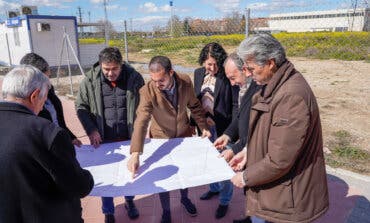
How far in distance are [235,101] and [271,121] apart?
1.37 m

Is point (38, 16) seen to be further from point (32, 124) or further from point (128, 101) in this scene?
point (32, 124)

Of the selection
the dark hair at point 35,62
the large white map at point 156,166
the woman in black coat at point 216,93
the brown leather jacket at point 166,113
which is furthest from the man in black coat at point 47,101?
the woman in black coat at point 216,93

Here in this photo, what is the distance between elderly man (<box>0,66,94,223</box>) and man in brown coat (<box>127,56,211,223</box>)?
0.94 metres

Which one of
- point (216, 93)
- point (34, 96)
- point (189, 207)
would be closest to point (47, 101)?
point (34, 96)

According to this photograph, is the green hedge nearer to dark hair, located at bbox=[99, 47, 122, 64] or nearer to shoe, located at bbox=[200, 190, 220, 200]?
shoe, located at bbox=[200, 190, 220, 200]

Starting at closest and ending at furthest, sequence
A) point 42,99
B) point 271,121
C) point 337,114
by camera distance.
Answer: point 42,99 → point 271,121 → point 337,114

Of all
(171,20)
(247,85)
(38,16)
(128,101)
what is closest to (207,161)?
(247,85)

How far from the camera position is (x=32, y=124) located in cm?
147

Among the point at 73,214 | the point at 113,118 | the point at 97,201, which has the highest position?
the point at 113,118

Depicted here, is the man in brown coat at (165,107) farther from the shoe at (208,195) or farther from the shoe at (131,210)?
the shoe at (208,195)

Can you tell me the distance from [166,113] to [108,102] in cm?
57

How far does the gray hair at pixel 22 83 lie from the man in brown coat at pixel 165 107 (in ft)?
3.55

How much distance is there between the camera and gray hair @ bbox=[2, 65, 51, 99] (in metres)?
1.53

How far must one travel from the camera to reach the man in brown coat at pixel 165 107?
268cm
